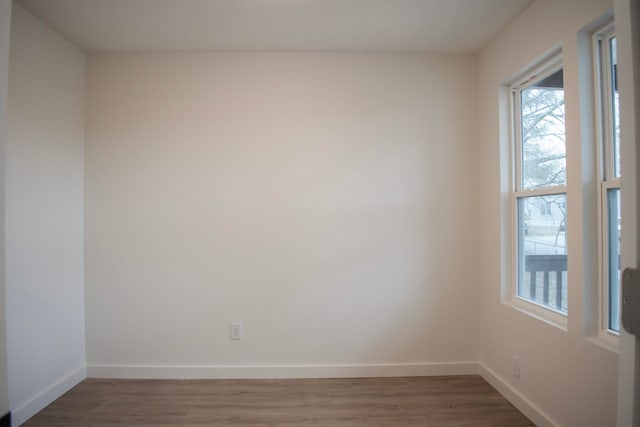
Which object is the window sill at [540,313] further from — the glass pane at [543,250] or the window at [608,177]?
the window at [608,177]

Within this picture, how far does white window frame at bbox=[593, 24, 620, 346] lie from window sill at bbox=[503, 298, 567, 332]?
22 cm

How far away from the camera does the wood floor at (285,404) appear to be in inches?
79.0

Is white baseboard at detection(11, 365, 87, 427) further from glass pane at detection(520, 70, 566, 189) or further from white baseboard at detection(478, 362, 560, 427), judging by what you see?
glass pane at detection(520, 70, 566, 189)

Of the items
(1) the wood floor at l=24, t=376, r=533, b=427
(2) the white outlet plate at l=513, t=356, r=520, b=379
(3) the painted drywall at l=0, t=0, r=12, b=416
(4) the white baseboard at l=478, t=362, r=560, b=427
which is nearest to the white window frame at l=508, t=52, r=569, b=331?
(2) the white outlet plate at l=513, t=356, r=520, b=379

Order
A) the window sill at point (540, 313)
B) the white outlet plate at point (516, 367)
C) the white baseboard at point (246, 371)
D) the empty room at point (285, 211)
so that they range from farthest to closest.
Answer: the white baseboard at point (246, 371), the empty room at point (285, 211), the white outlet plate at point (516, 367), the window sill at point (540, 313)

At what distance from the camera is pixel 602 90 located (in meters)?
1.64

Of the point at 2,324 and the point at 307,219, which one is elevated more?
the point at 307,219

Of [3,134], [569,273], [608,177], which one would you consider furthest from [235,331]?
[608,177]

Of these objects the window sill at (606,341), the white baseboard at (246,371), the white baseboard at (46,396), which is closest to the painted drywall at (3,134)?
the white baseboard at (46,396)

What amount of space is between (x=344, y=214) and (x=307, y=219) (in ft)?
0.99

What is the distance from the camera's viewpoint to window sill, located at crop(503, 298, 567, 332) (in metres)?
1.86

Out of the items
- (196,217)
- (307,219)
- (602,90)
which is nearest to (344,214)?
(307,219)

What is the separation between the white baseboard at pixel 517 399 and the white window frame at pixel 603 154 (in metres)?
0.65

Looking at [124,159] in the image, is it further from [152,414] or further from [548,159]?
[548,159]
